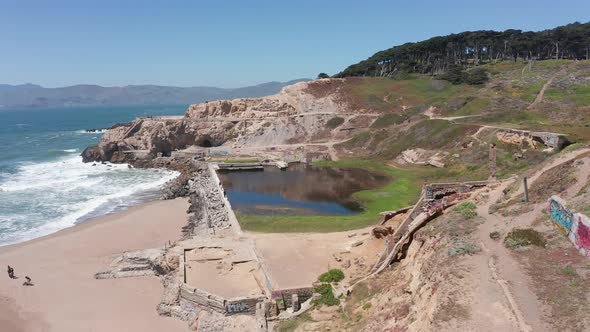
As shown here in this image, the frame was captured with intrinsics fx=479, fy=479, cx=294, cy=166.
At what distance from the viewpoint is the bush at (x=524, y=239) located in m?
16.3

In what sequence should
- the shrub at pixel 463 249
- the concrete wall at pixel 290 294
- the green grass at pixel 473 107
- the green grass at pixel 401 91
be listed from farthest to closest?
the green grass at pixel 401 91
the green grass at pixel 473 107
the concrete wall at pixel 290 294
the shrub at pixel 463 249

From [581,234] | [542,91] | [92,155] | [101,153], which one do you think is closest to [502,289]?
[581,234]

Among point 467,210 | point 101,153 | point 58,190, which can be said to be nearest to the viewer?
point 467,210

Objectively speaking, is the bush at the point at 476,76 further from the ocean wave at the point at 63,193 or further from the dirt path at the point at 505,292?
the dirt path at the point at 505,292

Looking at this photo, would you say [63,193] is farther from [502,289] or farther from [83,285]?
[502,289]

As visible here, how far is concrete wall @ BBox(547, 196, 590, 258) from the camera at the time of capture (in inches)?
577

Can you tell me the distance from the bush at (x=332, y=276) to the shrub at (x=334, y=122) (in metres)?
56.1

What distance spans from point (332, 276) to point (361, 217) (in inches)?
491

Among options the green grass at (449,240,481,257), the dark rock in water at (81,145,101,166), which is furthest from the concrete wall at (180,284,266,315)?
the dark rock in water at (81,145,101,166)

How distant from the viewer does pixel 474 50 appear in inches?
4641

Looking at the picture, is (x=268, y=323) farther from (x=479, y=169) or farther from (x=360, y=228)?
(x=479, y=169)

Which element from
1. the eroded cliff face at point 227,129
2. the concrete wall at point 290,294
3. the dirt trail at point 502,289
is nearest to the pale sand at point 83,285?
the concrete wall at point 290,294

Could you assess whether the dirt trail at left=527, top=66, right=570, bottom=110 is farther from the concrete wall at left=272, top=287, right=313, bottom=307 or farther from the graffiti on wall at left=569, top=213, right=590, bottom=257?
the graffiti on wall at left=569, top=213, right=590, bottom=257

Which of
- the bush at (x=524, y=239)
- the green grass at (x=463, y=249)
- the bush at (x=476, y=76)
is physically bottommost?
the green grass at (x=463, y=249)
